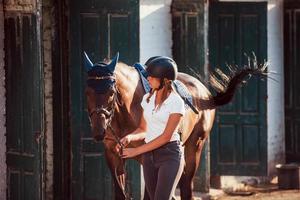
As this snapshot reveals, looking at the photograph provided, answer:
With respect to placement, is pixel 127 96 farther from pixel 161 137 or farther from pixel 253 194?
pixel 253 194

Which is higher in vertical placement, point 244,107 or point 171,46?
point 171,46

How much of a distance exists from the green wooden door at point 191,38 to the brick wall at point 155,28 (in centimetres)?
12

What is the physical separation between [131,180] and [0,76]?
215 centimetres

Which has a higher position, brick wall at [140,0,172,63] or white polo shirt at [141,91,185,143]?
brick wall at [140,0,172,63]

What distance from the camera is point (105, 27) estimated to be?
38.1 feet

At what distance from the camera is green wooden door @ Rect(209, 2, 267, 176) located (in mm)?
14172

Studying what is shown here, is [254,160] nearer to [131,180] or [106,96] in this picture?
[131,180]

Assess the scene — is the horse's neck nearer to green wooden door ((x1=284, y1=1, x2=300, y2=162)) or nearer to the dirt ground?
the dirt ground

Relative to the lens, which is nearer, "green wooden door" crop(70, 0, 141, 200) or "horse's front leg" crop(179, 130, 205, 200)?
"horse's front leg" crop(179, 130, 205, 200)

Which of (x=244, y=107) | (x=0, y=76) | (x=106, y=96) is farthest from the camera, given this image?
(x=244, y=107)

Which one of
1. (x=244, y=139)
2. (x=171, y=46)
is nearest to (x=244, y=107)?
(x=244, y=139)

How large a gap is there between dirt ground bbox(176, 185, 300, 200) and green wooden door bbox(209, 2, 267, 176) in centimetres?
34

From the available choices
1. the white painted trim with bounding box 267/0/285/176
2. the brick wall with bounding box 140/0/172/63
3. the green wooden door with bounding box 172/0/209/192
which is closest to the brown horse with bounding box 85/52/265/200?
the green wooden door with bounding box 172/0/209/192

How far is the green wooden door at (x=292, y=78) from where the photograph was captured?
14.9 m
